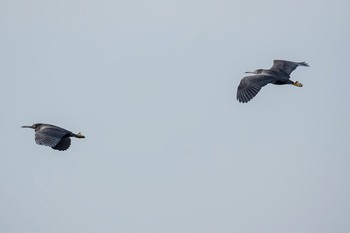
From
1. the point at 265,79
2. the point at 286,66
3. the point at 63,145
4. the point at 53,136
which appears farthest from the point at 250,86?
the point at 53,136

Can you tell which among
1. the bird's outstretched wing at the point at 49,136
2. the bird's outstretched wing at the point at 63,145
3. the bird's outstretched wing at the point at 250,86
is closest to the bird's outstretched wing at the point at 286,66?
the bird's outstretched wing at the point at 250,86

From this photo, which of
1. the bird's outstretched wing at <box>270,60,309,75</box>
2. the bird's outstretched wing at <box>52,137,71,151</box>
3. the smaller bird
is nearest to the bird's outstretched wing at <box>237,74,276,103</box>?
the bird's outstretched wing at <box>270,60,309,75</box>

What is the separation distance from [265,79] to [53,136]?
8.93 metres

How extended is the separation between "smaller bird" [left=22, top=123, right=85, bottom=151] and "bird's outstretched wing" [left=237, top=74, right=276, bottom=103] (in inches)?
262

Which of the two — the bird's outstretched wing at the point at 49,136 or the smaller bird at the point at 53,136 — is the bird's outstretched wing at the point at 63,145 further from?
the bird's outstretched wing at the point at 49,136

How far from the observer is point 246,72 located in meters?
45.2

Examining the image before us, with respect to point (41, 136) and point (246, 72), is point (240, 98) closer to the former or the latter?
point (246, 72)

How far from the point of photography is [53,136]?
41469 mm

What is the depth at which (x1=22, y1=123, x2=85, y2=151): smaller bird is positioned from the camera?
4088 centimetres

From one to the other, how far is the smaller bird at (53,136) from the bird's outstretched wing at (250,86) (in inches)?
262

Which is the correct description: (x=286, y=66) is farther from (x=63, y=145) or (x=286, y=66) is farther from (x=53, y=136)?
(x=53, y=136)

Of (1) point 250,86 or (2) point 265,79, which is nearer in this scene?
(1) point 250,86

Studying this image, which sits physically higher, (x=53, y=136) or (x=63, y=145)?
(x=63, y=145)

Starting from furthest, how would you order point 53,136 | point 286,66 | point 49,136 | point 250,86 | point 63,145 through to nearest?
point 286,66 → point 63,145 → point 250,86 → point 53,136 → point 49,136
